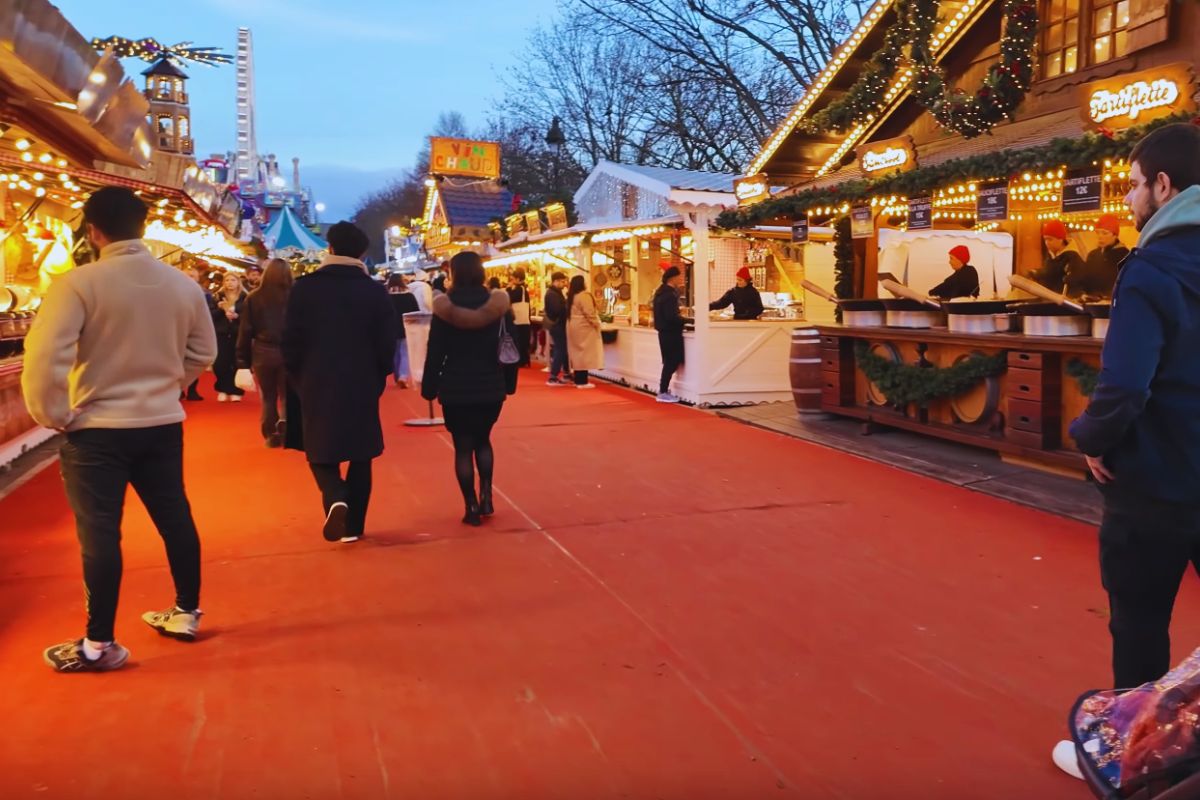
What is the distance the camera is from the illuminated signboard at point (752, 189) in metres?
11.7

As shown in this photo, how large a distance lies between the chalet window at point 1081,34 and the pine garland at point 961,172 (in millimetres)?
2110

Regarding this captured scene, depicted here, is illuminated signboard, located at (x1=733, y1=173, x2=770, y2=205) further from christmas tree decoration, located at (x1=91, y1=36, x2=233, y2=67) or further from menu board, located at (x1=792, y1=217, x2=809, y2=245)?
christmas tree decoration, located at (x1=91, y1=36, x2=233, y2=67)

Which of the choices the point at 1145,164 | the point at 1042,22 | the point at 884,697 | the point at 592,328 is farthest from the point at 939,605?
the point at 592,328

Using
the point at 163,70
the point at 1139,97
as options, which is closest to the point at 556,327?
the point at 1139,97

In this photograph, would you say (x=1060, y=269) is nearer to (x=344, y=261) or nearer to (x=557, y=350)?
(x=344, y=261)

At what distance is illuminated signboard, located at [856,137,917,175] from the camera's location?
29.9 ft

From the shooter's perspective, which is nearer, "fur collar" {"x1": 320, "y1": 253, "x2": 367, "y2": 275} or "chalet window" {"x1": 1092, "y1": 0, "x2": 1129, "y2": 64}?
"fur collar" {"x1": 320, "y1": 253, "x2": 367, "y2": 275}

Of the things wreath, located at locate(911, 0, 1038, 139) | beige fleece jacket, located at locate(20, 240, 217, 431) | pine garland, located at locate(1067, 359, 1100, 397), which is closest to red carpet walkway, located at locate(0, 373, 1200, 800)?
beige fleece jacket, located at locate(20, 240, 217, 431)

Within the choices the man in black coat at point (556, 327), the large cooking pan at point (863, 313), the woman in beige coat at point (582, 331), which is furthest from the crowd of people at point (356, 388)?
the man in black coat at point (556, 327)

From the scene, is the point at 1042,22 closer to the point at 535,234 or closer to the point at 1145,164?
the point at 1145,164

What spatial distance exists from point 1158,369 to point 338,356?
12.7 ft

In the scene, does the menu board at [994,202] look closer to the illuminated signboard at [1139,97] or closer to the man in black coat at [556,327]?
the illuminated signboard at [1139,97]

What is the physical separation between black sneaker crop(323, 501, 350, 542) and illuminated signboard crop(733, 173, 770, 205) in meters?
7.63

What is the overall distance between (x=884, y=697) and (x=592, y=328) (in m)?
11.1
